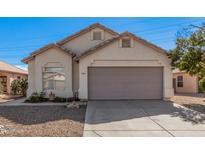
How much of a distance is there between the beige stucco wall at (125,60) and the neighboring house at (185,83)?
32.6 ft

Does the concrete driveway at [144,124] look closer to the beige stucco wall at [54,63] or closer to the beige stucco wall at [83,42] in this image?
the beige stucco wall at [54,63]

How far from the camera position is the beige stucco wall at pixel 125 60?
1588cm

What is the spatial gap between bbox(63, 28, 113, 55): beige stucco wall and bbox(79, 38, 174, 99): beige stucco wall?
9.38ft

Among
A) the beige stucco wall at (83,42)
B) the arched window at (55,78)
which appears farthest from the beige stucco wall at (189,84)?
the arched window at (55,78)

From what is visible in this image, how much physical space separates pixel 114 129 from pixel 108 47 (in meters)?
9.01

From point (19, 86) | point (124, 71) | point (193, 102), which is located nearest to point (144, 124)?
point (124, 71)

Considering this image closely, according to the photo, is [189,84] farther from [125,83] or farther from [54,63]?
[54,63]

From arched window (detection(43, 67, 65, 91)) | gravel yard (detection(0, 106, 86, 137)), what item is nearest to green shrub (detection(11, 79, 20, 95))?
arched window (detection(43, 67, 65, 91))

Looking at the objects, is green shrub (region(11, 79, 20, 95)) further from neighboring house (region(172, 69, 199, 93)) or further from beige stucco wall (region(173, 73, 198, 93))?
beige stucco wall (region(173, 73, 198, 93))

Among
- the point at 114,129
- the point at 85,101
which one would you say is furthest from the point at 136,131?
the point at 85,101

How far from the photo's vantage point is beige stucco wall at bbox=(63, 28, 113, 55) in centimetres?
1861

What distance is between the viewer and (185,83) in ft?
85.7

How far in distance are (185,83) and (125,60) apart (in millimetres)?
13260
